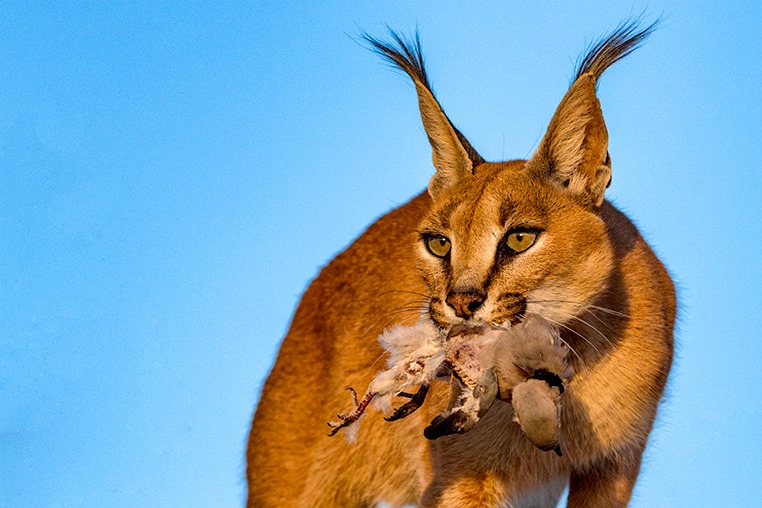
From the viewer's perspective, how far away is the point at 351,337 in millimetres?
5695

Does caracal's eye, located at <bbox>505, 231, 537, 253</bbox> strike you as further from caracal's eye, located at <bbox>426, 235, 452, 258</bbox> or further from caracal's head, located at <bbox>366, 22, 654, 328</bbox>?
caracal's eye, located at <bbox>426, 235, 452, 258</bbox>

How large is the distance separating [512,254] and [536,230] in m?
0.17

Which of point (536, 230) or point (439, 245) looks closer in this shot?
point (536, 230)

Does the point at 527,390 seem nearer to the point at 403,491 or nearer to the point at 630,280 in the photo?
the point at 630,280

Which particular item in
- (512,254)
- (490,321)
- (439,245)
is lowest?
(490,321)

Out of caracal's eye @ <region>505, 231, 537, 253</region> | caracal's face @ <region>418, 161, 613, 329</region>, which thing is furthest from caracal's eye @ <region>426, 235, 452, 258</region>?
caracal's eye @ <region>505, 231, 537, 253</region>

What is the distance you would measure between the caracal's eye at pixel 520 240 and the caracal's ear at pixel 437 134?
58 cm

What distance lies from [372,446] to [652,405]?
5.04ft

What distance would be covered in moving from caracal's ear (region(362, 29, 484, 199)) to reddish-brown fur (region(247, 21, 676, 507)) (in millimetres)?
11

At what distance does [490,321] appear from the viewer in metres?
3.95

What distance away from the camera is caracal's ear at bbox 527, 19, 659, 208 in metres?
4.29

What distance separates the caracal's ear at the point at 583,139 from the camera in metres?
4.29

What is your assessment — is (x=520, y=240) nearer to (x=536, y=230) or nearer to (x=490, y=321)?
(x=536, y=230)

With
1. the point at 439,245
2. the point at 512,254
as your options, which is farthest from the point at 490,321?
the point at 439,245
